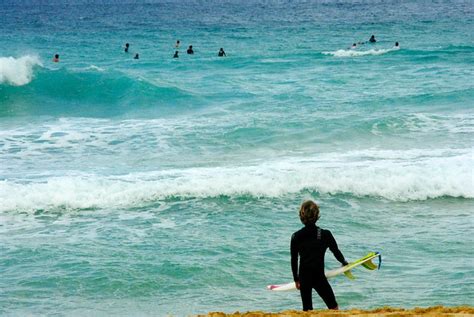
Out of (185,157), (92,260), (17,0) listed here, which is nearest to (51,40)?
(185,157)

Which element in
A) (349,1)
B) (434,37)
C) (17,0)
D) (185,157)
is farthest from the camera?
(17,0)

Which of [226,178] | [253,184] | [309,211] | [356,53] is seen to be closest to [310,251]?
[309,211]

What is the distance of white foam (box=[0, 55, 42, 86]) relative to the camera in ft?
109

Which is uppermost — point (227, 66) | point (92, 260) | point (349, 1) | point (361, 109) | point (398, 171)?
point (349, 1)

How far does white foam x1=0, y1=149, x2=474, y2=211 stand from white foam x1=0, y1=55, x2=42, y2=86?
1707cm

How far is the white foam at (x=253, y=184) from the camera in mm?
15469

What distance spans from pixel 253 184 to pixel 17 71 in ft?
70.5

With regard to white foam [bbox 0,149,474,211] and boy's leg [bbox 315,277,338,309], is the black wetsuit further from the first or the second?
white foam [bbox 0,149,474,211]

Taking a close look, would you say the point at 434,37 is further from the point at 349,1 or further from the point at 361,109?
the point at 349,1

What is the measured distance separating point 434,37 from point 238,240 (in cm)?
4019

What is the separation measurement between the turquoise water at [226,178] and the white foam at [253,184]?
44mm

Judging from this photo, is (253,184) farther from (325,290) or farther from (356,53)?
(356,53)

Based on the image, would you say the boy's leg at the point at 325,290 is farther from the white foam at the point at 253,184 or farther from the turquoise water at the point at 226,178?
the white foam at the point at 253,184

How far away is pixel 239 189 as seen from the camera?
15.9 m
